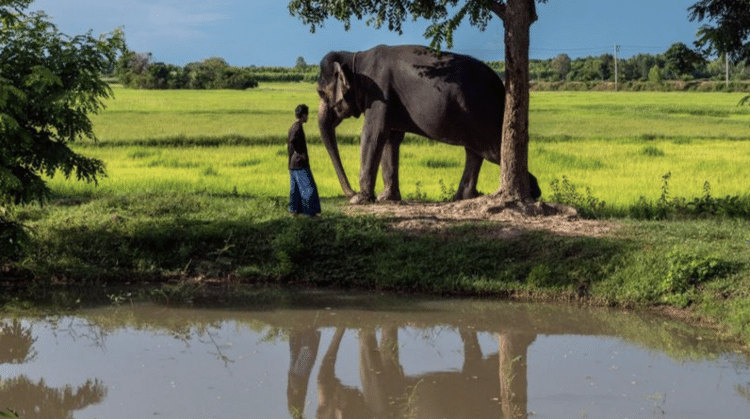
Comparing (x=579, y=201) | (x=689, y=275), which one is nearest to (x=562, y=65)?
(x=579, y=201)

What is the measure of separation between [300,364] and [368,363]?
0.53m

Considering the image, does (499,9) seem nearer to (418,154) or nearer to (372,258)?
(372,258)

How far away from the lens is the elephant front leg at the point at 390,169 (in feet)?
49.1

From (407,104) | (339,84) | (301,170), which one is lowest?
(301,170)

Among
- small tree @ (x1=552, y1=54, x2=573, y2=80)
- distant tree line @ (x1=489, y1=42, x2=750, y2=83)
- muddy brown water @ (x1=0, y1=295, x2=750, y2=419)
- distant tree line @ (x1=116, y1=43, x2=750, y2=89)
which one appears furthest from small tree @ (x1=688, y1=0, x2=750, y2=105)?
small tree @ (x1=552, y1=54, x2=573, y2=80)

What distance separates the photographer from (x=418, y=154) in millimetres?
20875

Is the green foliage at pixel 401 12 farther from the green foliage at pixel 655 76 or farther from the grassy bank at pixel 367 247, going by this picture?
the green foliage at pixel 655 76

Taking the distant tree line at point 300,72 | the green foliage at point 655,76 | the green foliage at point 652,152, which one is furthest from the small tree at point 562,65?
the green foliage at point 652,152

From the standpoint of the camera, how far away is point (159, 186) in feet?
55.0

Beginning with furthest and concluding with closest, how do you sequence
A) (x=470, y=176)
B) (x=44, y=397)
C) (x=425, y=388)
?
(x=470, y=176)
(x=425, y=388)
(x=44, y=397)

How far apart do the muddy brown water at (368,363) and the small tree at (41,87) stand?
1895 mm

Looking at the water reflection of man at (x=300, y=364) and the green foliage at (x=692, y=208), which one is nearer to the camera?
the water reflection of man at (x=300, y=364)

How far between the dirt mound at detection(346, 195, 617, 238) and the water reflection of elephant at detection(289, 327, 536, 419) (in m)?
2.80

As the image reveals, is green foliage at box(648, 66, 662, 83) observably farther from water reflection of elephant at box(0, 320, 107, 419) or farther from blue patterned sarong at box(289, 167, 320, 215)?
water reflection of elephant at box(0, 320, 107, 419)
